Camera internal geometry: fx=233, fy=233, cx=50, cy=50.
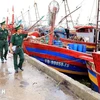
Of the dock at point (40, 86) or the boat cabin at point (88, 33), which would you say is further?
the boat cabin at point (88, 33)

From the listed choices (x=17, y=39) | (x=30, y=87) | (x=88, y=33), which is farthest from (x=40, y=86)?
(x=88, y=33)

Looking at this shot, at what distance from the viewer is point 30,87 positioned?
6184mm

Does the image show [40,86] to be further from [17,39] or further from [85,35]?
[85,35]

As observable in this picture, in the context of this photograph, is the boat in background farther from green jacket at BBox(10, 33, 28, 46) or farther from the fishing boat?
green jacket at BBox(10, 33, 28, 46)

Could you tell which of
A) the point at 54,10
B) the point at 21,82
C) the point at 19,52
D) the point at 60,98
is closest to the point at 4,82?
the point at 21,82

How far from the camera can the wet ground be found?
18.0ft

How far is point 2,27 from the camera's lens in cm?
899

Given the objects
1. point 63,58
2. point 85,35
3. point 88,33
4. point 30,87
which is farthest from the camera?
point 85,35

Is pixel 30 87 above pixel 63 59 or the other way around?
the other way around

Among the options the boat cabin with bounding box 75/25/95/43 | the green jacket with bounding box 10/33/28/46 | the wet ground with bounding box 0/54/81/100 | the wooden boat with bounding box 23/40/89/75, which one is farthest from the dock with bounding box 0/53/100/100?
the boat cabin with bounding box 75/25/95/43

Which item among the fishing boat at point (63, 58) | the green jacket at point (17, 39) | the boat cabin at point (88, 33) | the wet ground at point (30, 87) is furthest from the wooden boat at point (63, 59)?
the boat cabin at point (88, 33)

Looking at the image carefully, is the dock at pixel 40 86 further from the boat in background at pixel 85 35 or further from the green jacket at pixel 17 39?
the boat in background at pixel 85 35

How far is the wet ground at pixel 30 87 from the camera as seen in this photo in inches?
216

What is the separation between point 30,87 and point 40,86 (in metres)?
0.30
